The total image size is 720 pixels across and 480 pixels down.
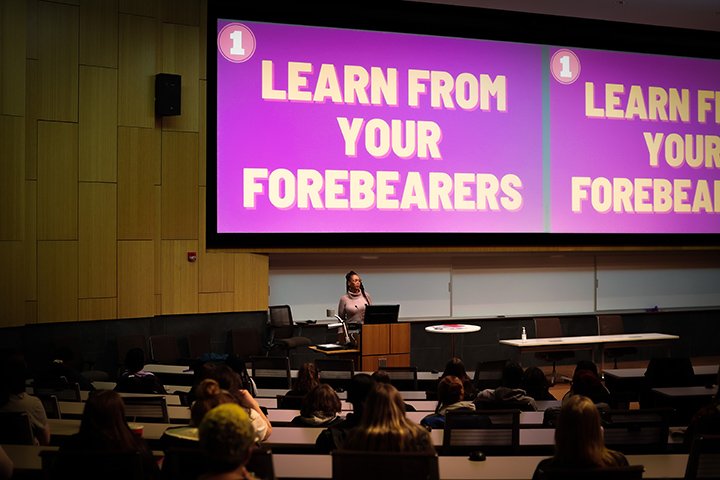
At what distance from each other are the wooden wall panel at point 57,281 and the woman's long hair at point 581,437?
7.64 meters

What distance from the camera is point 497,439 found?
14.6 feet

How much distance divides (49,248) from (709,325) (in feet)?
32.9

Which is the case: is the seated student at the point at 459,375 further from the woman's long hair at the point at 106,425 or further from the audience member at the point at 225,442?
Result: the audience member at the point at 225,442

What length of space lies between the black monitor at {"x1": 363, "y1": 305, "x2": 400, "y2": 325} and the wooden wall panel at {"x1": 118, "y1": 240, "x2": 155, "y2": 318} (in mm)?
2732

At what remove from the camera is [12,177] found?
30.7 feet

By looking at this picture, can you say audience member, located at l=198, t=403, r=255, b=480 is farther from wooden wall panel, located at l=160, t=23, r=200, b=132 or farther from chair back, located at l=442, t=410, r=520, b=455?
wooden wall panel, located at l=160, t=23, r=200, b=132

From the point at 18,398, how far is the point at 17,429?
36 cm

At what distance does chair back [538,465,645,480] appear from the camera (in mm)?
3154

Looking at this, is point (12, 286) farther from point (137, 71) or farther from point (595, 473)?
point (595, 473)

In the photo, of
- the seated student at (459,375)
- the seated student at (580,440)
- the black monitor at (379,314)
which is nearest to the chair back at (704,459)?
the seated student at (580,440)

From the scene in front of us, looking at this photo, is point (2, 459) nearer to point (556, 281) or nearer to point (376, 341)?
point (376, 341)

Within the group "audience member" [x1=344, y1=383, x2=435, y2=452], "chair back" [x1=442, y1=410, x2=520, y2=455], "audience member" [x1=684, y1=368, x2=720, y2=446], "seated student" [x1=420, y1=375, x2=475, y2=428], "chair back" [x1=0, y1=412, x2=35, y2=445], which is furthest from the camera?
"seated student" [x1=420, y1=375, x2=475, y2=428]

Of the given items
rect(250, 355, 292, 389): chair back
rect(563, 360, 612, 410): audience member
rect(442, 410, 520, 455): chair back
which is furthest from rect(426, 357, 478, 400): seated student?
rect(250, 355, 292, 389): chair back

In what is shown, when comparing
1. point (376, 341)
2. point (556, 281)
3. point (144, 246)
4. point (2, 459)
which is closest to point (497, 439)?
point (2, 459)
